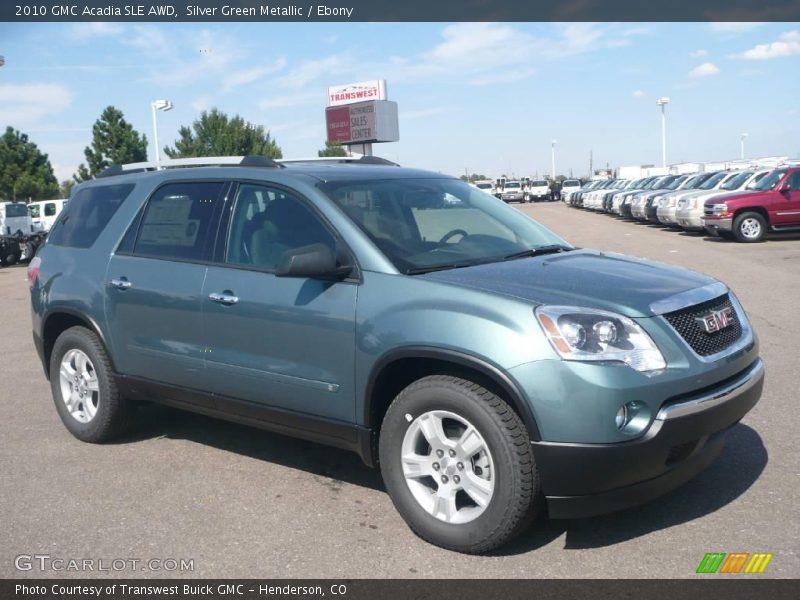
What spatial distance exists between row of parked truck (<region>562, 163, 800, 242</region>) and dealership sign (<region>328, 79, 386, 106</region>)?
83.1ft

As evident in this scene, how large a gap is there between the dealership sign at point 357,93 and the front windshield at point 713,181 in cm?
2811

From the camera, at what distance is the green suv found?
3.70m

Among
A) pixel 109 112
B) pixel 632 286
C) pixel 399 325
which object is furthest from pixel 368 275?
pixel 109 112

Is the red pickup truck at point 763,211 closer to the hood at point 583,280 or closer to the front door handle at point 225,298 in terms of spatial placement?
the hood at point 583,280

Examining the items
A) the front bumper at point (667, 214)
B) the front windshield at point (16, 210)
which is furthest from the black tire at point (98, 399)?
the front windshield at point (16, 210)

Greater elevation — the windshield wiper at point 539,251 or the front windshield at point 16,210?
the front windshield at point 16,210

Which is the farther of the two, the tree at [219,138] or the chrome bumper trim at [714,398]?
the tree at [219,138]

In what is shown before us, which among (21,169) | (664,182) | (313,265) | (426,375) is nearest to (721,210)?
(664,182)

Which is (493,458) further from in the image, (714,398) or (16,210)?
(16,210)

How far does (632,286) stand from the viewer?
4.11m

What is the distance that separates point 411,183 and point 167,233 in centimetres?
156

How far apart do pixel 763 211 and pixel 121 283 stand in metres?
18.1

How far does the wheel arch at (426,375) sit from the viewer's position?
3715 millimetres
